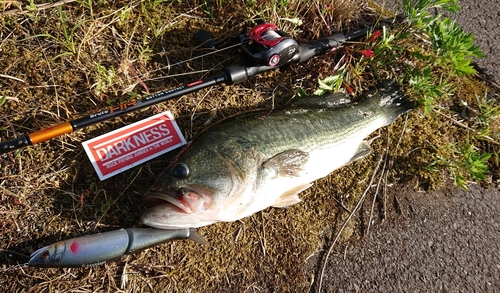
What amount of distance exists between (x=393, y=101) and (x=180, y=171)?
2102 mm

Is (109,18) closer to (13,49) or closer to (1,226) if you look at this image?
(13,49)

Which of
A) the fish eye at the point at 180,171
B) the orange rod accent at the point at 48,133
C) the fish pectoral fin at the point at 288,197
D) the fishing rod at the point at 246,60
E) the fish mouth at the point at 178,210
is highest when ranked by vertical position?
the orange rod accent at the point at 48,133

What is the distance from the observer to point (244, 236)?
121 inches

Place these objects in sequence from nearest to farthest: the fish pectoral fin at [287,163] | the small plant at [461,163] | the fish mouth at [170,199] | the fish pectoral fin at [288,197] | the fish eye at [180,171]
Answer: the fish mouth at [170,199], the fish eye at [180,171], the fish pectoral fin at [287,163], the fish pectoral fin at [288,197], the small plant at [461,163]

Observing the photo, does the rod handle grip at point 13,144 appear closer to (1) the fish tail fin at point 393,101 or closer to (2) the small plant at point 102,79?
(2) the small plant at point 102,79

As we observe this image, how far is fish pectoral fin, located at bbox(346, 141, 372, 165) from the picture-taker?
3189mm

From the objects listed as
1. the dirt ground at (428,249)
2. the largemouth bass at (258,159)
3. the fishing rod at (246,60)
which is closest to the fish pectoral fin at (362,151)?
the largemouth bass at (258,159)

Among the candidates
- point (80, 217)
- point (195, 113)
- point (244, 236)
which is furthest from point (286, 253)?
point (80, 217)

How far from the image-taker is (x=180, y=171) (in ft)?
8.24

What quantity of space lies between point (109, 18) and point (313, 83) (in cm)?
194

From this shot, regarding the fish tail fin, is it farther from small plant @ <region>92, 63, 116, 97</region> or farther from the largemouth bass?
small plant @ <region>92, 63, 116, 97</region>

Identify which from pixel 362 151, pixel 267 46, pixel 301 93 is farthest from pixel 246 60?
pixel 362 151

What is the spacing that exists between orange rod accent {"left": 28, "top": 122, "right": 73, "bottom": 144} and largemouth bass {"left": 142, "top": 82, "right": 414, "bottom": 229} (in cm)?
76

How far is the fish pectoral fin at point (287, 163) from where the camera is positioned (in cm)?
270
